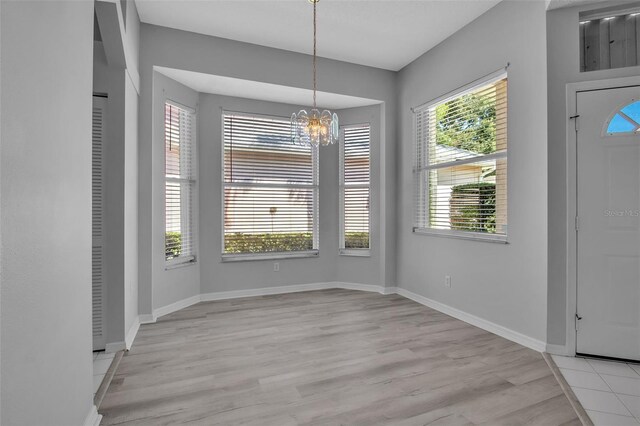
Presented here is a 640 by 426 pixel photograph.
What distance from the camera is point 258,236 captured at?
5.00 metres

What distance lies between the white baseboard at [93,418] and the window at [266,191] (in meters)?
2.86

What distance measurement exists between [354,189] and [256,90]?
2.08 meters

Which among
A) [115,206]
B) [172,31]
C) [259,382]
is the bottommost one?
[259,382]

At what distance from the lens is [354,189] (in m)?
5.34

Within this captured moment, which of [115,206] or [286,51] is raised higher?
[286,51]

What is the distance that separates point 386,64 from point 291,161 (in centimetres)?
199

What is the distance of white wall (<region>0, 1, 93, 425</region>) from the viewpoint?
1047 millimetres

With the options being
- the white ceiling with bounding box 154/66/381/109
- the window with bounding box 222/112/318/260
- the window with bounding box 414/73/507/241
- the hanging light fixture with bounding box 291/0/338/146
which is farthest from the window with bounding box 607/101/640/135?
the window with bounding box 222/112/318/260

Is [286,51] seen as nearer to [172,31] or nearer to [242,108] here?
[242,108]

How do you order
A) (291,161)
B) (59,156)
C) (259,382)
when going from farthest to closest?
(291,161) → (259,382) → (59,156)

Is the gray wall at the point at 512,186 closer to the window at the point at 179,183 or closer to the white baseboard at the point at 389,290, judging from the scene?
the white baseboard at the point at 389,290

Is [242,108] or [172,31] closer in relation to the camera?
[172,31]

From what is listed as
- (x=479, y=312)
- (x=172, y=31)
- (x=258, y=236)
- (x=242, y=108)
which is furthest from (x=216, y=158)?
(x=479, y=312)

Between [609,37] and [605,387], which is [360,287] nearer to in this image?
[605,387]
